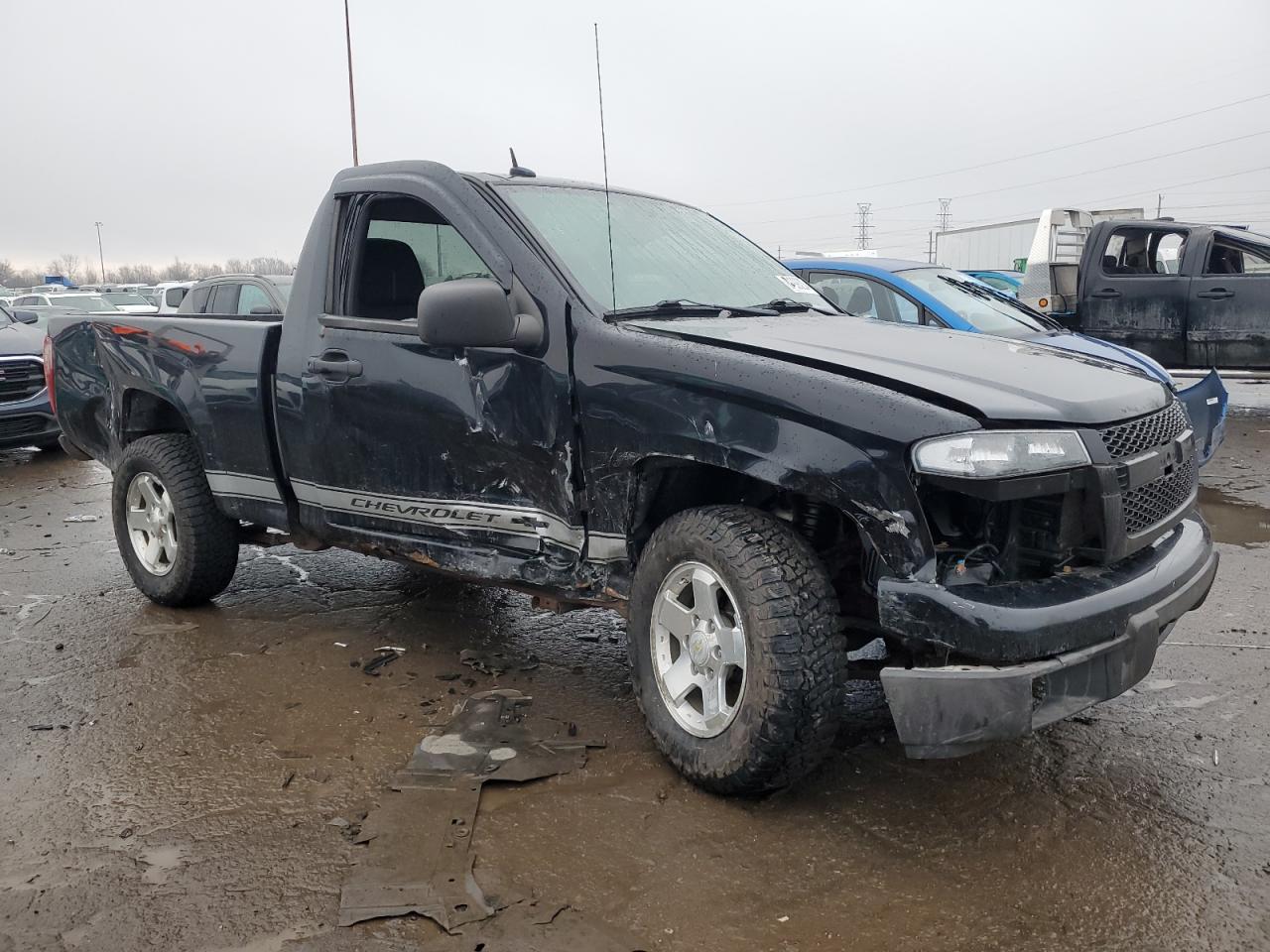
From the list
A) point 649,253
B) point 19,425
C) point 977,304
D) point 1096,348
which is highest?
point 649,253

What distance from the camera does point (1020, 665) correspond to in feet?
8.18

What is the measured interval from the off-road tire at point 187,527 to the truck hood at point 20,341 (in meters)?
5.32

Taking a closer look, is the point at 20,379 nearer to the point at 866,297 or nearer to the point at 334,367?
the point at 334,367

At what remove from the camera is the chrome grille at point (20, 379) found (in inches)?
367

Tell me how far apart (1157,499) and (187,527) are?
388cm

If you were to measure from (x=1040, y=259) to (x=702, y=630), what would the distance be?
1038 centimetres

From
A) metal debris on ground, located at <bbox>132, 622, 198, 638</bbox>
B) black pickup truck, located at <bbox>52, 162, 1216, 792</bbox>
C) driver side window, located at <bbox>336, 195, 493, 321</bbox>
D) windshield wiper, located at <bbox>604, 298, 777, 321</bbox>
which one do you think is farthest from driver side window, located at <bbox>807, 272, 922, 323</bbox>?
metal debris on ground, located at <bbox>132, 622, 198, 638</bbox>

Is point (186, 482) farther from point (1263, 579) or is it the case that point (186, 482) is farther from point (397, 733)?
point (1263, 579)

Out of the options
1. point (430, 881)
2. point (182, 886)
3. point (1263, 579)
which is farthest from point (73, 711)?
point (1263, 579)

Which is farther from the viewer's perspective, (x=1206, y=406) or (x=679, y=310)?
(x=1206, y=406)

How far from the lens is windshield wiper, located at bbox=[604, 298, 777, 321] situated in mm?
3320

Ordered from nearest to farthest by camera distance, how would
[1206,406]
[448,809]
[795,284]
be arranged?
1. [448,809]
2. [795,284]
3. [1206,406]

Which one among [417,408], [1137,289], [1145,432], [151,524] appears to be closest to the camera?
[1145,432]

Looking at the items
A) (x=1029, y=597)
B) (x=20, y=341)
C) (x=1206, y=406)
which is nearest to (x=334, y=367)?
(x=1029, y=597)
